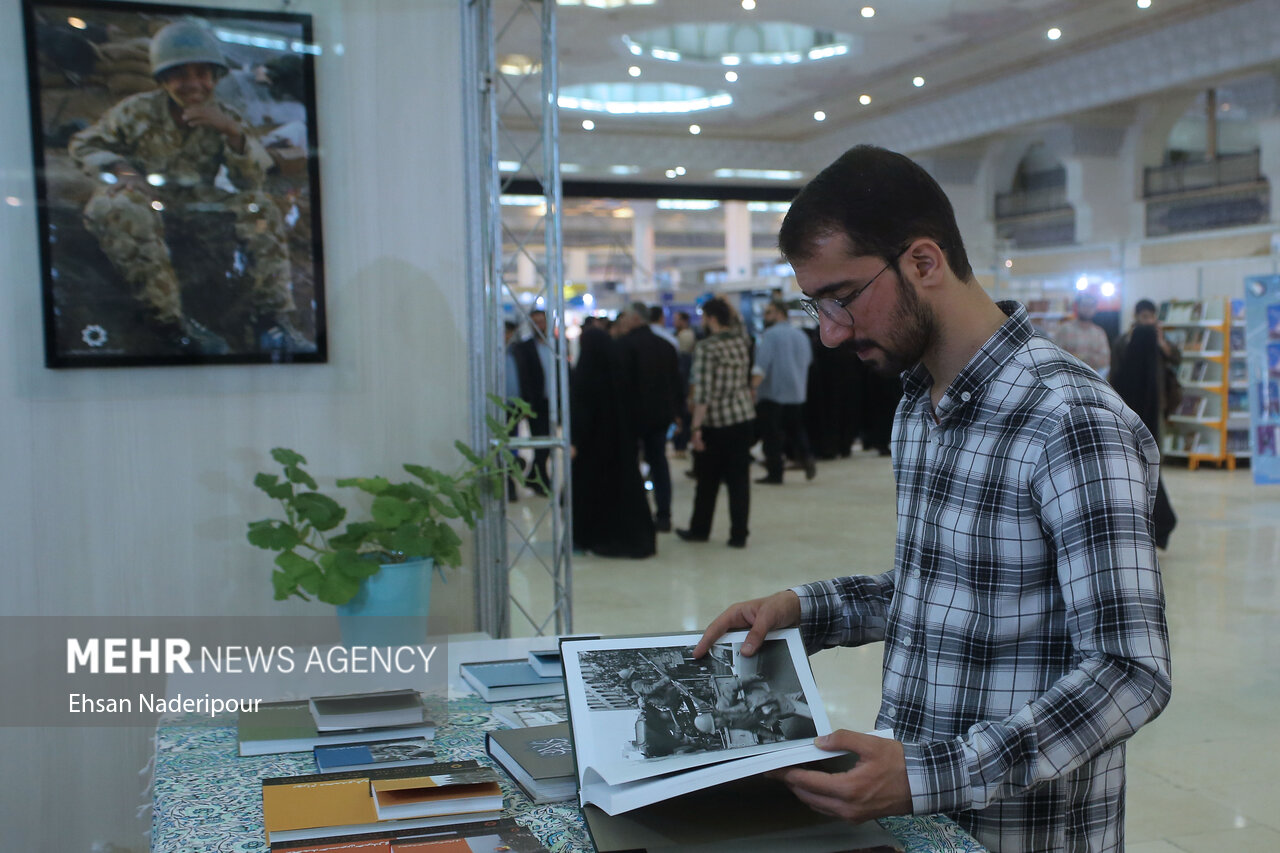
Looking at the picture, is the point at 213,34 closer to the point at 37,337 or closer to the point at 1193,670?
the point at 37,337

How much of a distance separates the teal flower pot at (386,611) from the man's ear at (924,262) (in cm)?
189

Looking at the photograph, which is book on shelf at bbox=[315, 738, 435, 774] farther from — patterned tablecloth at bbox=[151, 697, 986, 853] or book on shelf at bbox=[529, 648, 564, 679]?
book on shelf at bbox=[529, 648, 564, 679]

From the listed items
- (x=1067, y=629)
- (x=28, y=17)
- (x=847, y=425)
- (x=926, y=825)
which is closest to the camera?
(x=1067, y=629)

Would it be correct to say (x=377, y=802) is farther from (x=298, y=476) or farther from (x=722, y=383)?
(x=722, y=383)

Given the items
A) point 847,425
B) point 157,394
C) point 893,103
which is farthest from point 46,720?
point 893,103

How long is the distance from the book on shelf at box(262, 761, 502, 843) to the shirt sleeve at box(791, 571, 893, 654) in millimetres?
448

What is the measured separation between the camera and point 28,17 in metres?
2.82

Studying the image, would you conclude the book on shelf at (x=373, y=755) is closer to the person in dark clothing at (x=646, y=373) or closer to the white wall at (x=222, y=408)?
the white wall at (x=222, y=408)

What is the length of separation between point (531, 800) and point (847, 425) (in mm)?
10852

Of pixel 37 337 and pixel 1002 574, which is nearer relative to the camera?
pixel 1002 574

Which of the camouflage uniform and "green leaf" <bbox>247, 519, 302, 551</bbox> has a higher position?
the camouflage uniform

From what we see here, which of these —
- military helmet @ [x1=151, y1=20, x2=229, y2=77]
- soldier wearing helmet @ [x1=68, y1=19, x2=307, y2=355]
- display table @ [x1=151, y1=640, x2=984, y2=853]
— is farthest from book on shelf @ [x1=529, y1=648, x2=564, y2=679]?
military helmet @ [x1=151, y1=20, x2=229, y2=77]

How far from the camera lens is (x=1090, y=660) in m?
1.08

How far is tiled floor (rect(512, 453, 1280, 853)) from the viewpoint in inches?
127
